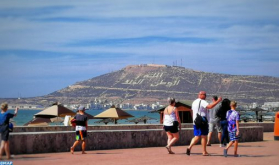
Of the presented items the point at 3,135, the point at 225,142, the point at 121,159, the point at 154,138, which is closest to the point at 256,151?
the point at 225,142

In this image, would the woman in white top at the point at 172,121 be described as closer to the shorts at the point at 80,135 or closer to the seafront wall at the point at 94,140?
the shorts at the point at 80,135

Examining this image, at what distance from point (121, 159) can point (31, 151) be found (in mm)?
2910

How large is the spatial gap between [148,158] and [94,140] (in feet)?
10.2

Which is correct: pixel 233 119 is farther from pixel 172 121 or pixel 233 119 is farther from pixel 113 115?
pixel 113 115

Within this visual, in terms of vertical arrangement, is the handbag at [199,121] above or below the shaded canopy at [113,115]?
below

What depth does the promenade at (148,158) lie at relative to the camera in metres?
12.0

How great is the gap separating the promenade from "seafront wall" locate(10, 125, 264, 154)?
43 centimetres

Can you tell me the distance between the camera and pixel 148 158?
13023 mm

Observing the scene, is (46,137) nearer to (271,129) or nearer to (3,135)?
(3,135)

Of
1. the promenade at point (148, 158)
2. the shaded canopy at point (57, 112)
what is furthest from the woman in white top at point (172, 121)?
the shaded canopy at point (57, 112)

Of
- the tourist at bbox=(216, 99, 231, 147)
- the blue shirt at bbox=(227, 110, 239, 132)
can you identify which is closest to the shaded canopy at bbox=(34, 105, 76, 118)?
the tourist at bbox=(216, 99, 231, 147)

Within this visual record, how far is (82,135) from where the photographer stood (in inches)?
575

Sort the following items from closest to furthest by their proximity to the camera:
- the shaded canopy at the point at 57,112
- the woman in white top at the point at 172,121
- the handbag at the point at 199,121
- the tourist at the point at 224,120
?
the handbag at the point at 199,121
the woman in white top at the point at 172,121
the tourist at the point at 224,120
the shaded canopy at the point at 57,112

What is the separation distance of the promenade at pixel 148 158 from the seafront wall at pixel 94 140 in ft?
1.40
